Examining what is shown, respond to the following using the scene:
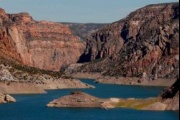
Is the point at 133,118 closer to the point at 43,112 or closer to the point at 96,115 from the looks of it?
the point at 96,115

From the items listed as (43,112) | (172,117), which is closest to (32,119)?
(43,112)

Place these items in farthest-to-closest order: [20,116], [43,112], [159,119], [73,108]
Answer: [73,108] → [43,112] → [20,116] → [159,119]

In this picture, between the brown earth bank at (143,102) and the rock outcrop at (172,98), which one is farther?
the brown earth bank at (143,102)

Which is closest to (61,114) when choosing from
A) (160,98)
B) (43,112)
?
(43,112)

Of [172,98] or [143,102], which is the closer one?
[172,98]

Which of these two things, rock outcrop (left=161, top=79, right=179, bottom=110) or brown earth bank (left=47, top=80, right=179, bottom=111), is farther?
brown earth bank (left=47, top=80, right=179, bottom=111)

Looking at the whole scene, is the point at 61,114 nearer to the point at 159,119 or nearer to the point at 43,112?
the point at 43,112

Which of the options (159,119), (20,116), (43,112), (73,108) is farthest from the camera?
(73,108)

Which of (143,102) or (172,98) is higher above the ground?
(172,98)

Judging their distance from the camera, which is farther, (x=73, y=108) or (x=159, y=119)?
(x=73, y=108)
